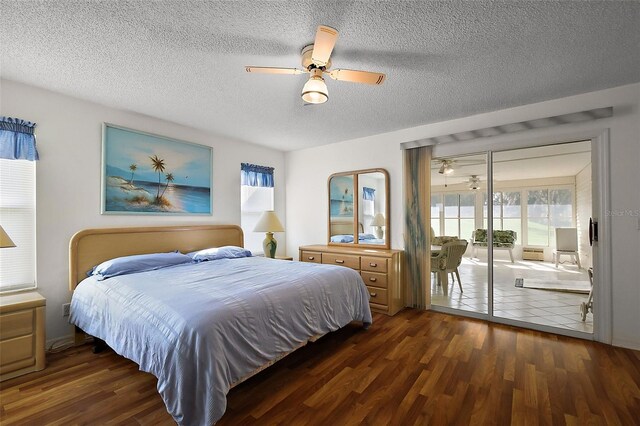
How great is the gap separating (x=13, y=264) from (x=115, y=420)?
1.93m

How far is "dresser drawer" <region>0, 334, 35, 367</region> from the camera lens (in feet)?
7.14

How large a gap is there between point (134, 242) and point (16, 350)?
1.29 meters

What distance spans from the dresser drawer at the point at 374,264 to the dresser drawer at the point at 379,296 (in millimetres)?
256

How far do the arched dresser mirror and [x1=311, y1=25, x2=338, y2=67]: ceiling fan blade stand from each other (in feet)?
8.35

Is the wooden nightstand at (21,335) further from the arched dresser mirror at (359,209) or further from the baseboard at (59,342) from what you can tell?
the arched dresser mirror at (359,209)

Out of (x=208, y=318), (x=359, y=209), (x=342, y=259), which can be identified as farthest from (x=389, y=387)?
(x=359, y=209)

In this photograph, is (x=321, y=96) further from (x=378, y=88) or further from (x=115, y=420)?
(x=115, y=420)

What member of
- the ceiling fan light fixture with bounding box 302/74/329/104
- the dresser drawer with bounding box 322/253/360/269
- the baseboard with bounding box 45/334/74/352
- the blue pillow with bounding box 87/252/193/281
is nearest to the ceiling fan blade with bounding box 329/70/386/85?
the ceiling fan light fixture with bounding box 302/74/329/104

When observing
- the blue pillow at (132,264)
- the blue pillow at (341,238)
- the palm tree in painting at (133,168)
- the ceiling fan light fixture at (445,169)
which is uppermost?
the ceiling fan light fixture at (445,169)

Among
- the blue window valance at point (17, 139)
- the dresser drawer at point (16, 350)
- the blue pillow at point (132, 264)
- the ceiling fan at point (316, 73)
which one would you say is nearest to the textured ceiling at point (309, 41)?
the ceiling fan at point (316, 73)

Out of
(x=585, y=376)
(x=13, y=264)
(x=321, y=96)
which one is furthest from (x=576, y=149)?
(x=13, y=264)

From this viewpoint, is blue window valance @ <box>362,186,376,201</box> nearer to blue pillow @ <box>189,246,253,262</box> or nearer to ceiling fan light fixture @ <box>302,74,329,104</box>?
blue pillow @ <box>189,246,253,262</box>

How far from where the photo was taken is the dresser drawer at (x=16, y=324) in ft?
7.16

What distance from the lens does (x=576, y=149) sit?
320 cm
